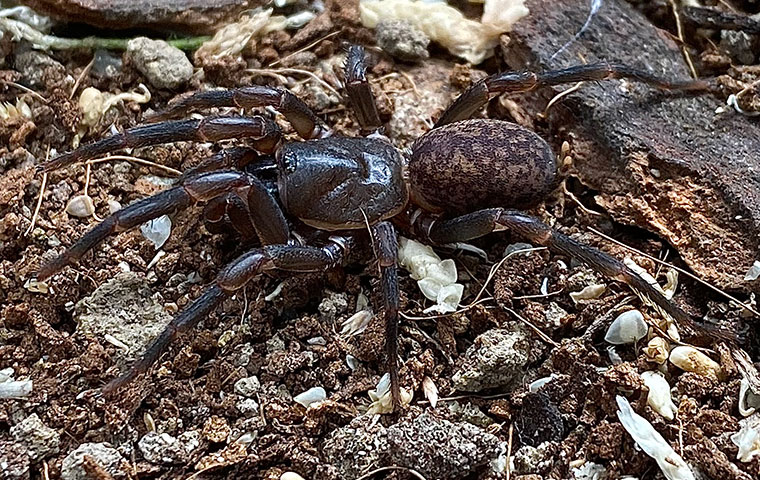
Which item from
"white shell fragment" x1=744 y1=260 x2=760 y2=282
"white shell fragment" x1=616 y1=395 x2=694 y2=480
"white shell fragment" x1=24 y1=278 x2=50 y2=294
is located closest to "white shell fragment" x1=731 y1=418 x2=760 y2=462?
"white shell fragment" x1=616 y1=395 x2=694 y2=480

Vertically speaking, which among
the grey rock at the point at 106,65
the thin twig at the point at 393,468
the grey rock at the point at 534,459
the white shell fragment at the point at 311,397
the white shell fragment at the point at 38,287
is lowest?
the grey rock at the point at 534,459

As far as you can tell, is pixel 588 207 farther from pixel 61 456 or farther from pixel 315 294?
pixel 61 456

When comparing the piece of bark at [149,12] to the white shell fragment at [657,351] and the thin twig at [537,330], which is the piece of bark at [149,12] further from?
the white shell fragment at [657,351]

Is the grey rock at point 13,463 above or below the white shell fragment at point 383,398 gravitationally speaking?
above

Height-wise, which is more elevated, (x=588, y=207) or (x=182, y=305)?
(x=182, y=305)

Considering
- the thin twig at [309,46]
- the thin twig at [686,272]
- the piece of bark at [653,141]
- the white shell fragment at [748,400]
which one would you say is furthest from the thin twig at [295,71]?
the white shell fragment at [748,400]

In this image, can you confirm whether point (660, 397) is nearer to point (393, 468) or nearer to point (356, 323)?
point (393, 468)

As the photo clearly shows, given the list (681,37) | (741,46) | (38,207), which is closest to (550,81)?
(681,37)

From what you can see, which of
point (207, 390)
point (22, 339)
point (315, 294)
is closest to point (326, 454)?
point (207, 390)
